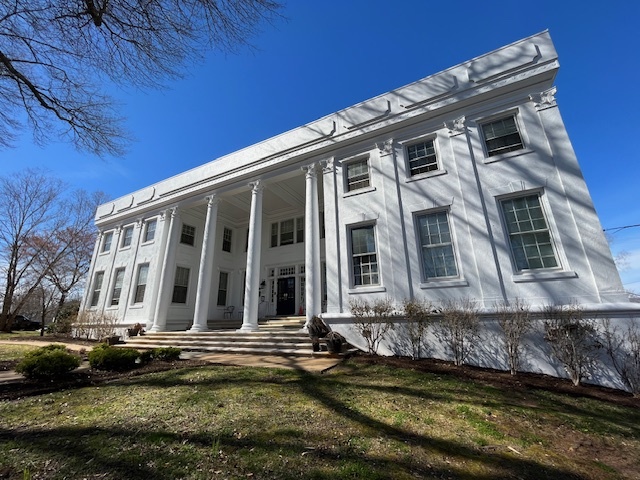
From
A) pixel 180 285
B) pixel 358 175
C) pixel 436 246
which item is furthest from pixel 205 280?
pixel 436 246

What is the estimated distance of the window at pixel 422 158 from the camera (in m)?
9.32

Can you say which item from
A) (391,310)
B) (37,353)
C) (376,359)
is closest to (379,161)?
(391,310)

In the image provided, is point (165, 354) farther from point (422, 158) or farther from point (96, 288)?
point (96, 288)

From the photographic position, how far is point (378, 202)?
963 centimetres

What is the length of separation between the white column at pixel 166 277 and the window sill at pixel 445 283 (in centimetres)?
1135

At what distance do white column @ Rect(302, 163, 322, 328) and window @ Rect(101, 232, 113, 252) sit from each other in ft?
46.7

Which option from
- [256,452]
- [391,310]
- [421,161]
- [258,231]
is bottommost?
[256,452]

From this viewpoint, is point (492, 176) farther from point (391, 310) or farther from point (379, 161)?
point (391, 310)

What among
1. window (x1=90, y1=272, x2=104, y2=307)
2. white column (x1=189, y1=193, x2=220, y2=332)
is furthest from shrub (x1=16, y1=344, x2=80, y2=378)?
window (x1=90, y1=272, x2=104, y2=307)

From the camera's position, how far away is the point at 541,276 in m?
7.03

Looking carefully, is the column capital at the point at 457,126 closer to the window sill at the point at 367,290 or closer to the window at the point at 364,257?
the window at the point at 364,257

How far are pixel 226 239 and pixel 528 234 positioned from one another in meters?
14.5

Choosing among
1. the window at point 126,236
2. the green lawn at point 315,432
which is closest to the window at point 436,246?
the green lawn at point 315,432

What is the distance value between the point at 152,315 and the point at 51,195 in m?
17.5
